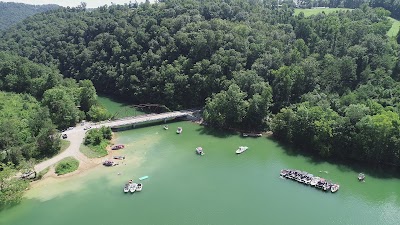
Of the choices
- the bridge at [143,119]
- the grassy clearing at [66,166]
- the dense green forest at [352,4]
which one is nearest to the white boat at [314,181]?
the bridge at [143,119]

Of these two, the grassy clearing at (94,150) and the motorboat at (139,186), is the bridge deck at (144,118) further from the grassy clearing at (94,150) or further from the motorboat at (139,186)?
the motorboat at (139,186)

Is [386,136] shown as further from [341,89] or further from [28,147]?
[28,147]

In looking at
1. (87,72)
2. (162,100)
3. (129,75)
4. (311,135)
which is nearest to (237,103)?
(311,135)

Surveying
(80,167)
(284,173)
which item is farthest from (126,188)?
(284,173)

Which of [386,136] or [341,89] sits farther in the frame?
[341,89]

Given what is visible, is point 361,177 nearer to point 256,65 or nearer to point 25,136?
point 256,65
